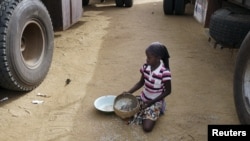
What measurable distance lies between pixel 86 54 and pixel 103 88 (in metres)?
1.45

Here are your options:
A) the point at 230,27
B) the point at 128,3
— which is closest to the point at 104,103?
the point at 230,27

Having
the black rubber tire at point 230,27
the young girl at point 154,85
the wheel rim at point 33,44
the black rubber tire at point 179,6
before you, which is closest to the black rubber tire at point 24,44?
the wheel rim at point 33,44

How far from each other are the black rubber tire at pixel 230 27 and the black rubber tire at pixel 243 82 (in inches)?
39.7

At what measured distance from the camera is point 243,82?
3.06m

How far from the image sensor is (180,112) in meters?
3.44

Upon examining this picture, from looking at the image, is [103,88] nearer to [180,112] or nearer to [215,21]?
[180,112]

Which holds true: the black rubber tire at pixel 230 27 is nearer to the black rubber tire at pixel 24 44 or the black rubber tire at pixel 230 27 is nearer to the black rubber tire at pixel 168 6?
the black rubber tire at pixel 24 44

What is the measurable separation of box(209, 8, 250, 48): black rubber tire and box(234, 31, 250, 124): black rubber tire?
101 centimetres

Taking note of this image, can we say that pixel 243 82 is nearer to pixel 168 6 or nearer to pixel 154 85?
pixel 154 85

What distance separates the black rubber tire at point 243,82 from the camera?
2.92 meters

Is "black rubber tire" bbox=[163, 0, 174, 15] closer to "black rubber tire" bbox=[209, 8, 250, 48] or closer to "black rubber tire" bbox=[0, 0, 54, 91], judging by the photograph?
"black rubber tire" bbox=[209, 8, 250, 48]

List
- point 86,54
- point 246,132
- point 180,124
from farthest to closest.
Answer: point 86,54 → point 180,124 → point 246,132

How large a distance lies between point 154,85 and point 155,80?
0.18ft

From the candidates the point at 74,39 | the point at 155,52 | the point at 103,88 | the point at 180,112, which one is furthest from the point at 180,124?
the point at 74,39
